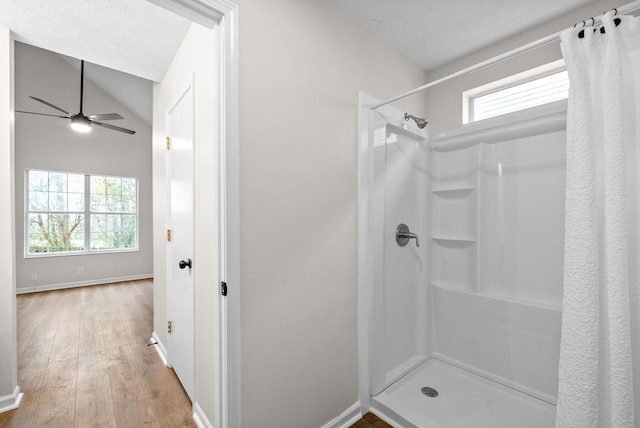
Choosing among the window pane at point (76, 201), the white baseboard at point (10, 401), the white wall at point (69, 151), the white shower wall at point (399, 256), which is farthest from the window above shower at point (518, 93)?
the window pane at point (76, 201)

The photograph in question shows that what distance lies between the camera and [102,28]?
5.77 ft

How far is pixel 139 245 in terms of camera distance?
5.52m

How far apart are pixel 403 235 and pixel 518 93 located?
140cm

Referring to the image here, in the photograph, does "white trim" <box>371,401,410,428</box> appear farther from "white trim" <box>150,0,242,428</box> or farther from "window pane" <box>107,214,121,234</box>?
"window pane" <box>107,214,121,234</box>

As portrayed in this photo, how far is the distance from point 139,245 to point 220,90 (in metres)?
5.56

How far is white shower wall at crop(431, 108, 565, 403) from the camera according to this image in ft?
5.65

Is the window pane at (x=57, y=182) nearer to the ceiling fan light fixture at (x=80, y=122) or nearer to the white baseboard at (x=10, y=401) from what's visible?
the ceiling fan light fixture at (x=80, y=122)

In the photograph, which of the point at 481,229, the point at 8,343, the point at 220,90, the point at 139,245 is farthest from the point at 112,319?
the point at 481,229

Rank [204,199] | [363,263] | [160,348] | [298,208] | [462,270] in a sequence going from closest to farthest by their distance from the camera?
[298,208], [204,199], [363,263], [462,270], [160,348]

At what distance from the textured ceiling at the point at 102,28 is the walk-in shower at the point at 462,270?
1.43 m

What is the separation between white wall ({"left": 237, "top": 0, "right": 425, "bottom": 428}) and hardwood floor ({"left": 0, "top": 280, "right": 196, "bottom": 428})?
869mm

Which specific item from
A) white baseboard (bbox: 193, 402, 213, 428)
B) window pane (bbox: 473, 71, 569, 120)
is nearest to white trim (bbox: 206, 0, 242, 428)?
white baseboard (bbox: 193, 402, 213, 428)

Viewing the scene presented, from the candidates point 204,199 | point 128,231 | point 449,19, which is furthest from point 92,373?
point 128,231

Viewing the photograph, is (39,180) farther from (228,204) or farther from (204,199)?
(228,204)
